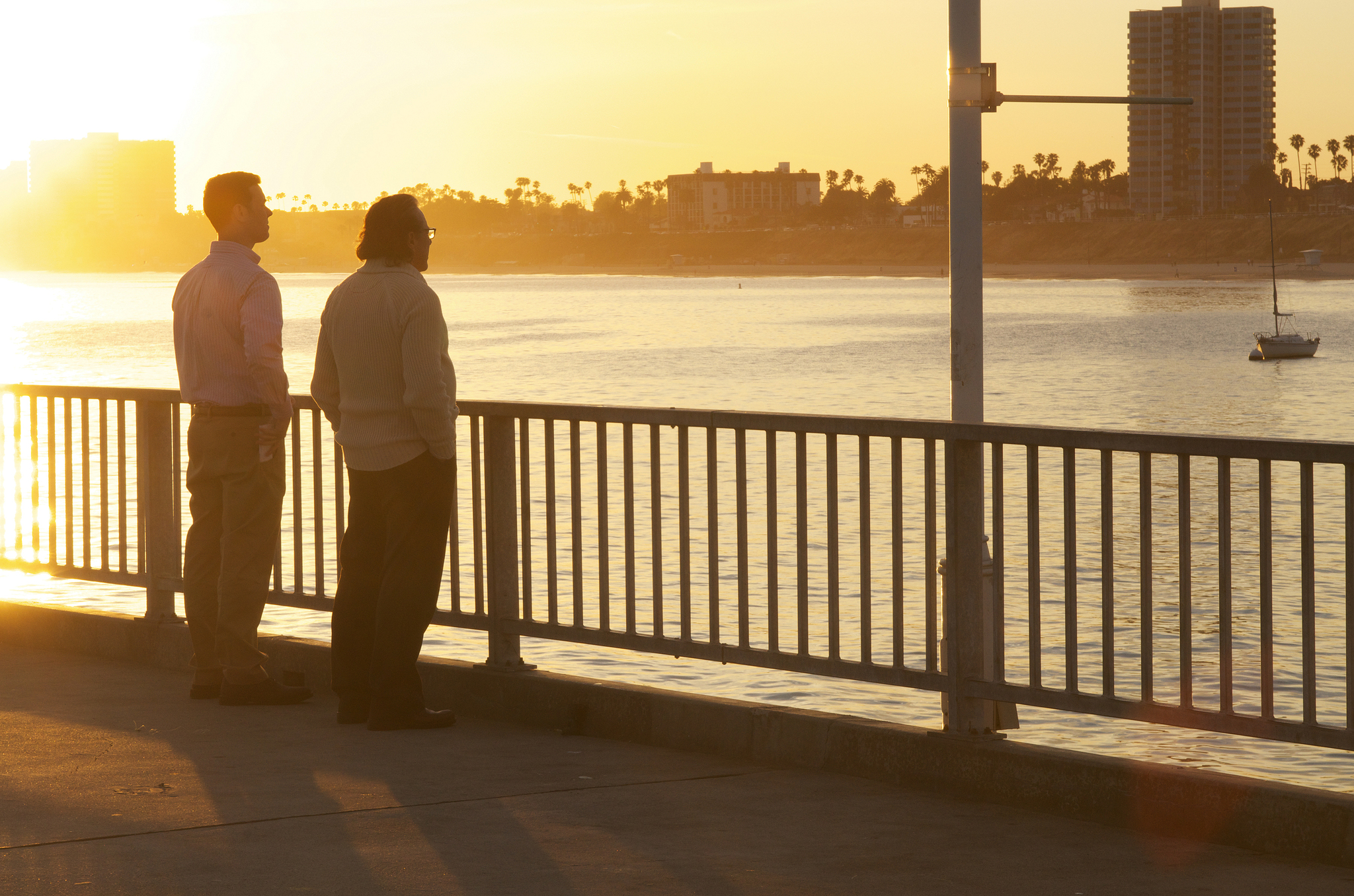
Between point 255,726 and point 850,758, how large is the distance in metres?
2.21

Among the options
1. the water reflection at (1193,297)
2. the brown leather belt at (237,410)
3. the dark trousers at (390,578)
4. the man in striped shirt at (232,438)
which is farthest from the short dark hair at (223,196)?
the water reflection at (1193,297)

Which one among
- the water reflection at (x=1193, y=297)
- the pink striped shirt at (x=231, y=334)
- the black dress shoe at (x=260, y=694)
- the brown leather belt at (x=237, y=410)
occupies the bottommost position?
the black dress shoe at (x=260, y=694)

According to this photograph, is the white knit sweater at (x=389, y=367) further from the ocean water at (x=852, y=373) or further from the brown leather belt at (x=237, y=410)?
the ocean water at (x=852, y=373)

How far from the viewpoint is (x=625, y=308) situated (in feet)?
470

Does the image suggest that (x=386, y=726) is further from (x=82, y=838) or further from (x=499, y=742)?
(x=82, y=838)

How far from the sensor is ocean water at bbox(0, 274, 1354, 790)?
1173 cm

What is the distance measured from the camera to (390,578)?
19.8 ft

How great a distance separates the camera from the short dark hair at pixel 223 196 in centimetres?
643

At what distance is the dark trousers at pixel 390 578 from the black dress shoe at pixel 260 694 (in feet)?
1.49

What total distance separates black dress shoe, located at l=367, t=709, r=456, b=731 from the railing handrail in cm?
111

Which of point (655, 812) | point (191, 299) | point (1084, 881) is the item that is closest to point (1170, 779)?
point (1084, 881)

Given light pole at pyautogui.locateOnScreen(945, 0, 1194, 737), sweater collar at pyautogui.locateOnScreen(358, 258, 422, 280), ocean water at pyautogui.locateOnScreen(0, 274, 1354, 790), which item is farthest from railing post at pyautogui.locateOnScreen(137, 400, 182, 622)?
ocean water at pyautogui.locateOnScreen(0, 274, 1354, 790)

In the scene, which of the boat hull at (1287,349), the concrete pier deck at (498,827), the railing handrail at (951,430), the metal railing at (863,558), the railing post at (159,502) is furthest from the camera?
the boat hull at (1287,349)

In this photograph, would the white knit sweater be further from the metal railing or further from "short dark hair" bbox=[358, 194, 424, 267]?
the metal railing
